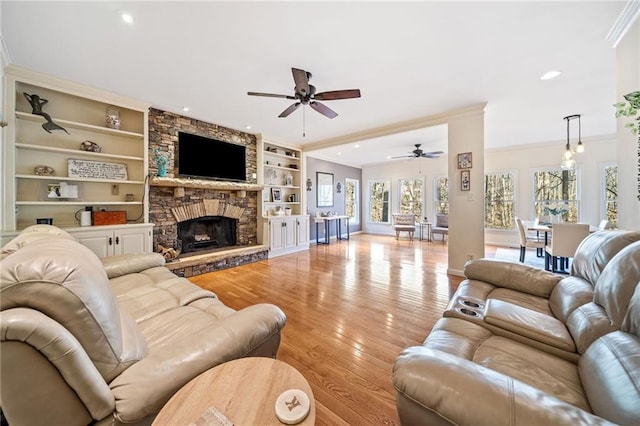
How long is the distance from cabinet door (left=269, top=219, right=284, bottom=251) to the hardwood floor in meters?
0.34

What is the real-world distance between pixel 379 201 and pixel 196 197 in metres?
6.44

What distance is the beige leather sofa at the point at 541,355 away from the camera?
0.69 meters

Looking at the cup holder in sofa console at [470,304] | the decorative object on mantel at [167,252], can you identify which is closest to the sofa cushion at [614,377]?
the cup holder in sofa console at [470,304]

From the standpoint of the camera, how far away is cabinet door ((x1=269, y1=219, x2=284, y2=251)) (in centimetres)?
525

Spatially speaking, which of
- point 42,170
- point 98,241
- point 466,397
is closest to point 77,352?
point 466,397

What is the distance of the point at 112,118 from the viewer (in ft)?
11.3

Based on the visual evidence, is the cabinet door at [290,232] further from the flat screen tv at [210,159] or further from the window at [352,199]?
the window at [352,199]

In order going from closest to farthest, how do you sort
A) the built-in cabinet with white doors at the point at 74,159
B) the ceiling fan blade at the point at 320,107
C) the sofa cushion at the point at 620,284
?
the sofa cushion at the point at 620,284
the built-in cabinet with white doors at the point at 74,159
the ceiling fan blade at the point at 320,107

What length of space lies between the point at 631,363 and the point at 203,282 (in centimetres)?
402

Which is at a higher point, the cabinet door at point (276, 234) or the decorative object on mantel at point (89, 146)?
the decorative object on mantel at point (89, 146)

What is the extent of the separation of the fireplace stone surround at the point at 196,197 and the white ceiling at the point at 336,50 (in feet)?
1.55

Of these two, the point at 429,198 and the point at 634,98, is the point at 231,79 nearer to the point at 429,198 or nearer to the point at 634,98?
the point at 634,98

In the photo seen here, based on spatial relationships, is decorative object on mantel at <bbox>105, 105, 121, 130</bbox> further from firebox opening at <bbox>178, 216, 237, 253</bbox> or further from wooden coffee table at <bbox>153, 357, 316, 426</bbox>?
wooden coffee table at <bbox>153, 357, 316, 426</bbox>

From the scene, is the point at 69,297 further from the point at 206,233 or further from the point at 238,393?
the point at 206,233
